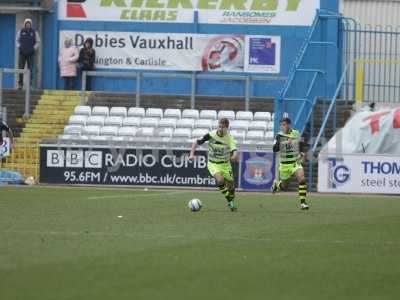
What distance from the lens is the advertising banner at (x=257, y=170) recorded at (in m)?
34.5

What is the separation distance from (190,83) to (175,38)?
1.54 meters

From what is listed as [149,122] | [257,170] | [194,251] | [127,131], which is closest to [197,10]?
[149,122]

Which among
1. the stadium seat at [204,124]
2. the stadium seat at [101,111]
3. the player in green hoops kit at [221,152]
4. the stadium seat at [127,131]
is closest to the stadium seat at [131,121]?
the stadium seat at [127,131]

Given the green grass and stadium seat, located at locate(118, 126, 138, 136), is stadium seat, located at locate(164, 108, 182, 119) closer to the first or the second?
stadium seat, located at locate(118, 126, 138, 136)

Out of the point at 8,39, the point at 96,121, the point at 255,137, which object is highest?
the point at 8,39

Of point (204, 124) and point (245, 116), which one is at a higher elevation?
point (245, 116)

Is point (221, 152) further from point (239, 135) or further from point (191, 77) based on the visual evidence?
point (191, 77)

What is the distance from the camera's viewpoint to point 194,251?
1633 centimetres

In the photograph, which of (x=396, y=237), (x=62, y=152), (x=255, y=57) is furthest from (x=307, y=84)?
(x=396, y=237)

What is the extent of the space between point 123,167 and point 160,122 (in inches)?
89.8

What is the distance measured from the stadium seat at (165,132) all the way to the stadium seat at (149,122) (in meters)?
0.32

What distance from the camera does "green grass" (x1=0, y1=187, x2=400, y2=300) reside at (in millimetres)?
12906

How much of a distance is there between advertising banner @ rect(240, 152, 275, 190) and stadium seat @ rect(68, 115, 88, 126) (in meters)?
5.65

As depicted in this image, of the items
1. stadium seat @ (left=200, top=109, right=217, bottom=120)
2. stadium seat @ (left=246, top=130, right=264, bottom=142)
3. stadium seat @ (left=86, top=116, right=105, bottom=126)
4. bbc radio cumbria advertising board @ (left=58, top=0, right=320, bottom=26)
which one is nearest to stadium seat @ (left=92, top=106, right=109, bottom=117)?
stadium seat @ (left=86, top=116, right=105, bottom=126)
